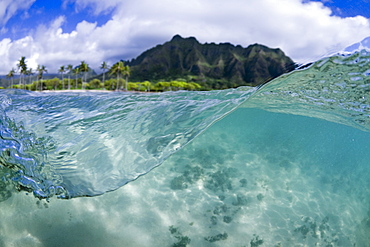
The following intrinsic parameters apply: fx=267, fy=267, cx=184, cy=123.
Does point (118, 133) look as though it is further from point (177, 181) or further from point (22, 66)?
point (22, 66)

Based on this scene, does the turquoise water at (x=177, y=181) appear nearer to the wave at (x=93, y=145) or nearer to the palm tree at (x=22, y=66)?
the wave at (x=93, y=145)

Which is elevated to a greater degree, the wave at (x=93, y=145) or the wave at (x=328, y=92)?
the wave at (x=328, y=92)

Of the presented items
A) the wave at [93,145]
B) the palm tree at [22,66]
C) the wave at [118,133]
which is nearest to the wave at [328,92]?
the wave at [118,133]

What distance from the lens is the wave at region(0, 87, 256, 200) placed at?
508 cm

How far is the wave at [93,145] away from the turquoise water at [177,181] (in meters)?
0.02

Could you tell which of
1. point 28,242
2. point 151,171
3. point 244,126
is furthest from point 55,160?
point 244,126

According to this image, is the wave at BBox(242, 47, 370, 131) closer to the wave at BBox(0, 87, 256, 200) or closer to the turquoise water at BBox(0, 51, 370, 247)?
the turquoise water at BBox(0, 51, 370, 247)

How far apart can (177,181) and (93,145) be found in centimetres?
189

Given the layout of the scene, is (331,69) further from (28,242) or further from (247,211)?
(28,242)

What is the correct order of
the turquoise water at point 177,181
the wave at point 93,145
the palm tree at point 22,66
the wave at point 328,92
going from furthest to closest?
1. the palm tree at point 22,66
2. the wave at point 328,92
3. the wave at point 93,145
4. the turquoise water at point 177,181

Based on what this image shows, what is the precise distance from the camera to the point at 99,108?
764cm

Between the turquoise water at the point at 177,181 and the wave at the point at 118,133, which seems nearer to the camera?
the turquoise water at the point at 177,181

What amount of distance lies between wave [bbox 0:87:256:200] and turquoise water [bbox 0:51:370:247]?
0.02m

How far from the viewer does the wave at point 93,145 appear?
Answer: 16.7ft
